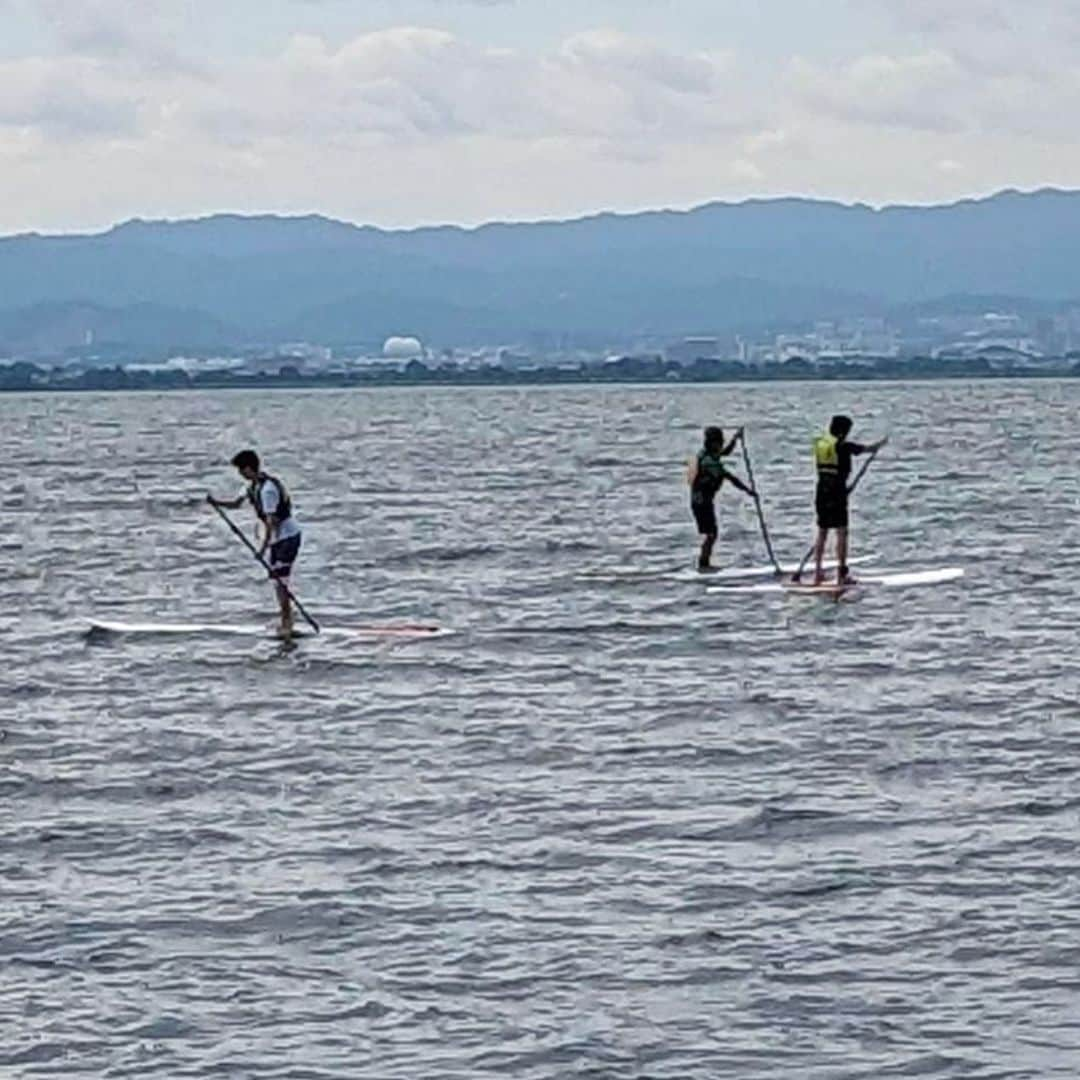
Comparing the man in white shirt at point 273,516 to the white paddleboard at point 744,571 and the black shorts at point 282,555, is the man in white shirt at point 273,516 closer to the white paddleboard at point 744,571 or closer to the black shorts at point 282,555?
the black shorts at point 282,555

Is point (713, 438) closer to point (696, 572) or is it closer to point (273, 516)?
point (696, 572)

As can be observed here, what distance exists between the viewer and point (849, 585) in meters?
34.2

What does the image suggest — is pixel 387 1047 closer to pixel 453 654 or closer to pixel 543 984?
pixel 543 984

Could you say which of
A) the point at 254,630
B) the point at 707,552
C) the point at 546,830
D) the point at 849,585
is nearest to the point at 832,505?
the point at 849,585

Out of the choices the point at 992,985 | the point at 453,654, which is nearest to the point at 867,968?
the point at 992,985

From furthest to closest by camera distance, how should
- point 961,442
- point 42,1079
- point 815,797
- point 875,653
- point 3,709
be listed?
point 961,442 < point 875,653 < point 3,709 < point 815,797 < point 42,1079

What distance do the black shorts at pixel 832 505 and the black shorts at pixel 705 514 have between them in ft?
10.1

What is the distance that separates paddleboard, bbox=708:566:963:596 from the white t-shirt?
687 centimetres

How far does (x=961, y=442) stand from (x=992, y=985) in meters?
81.3

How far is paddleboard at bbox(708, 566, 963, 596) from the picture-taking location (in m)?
33.9

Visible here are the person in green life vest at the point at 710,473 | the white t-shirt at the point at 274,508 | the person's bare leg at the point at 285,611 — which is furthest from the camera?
the person in green life vest at the point at 710,473

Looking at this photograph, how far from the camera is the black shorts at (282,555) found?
2928cm

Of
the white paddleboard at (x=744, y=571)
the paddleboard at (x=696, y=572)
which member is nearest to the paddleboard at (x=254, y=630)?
the white paddleboard at (x=744, y=571)

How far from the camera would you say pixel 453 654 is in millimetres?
29109
